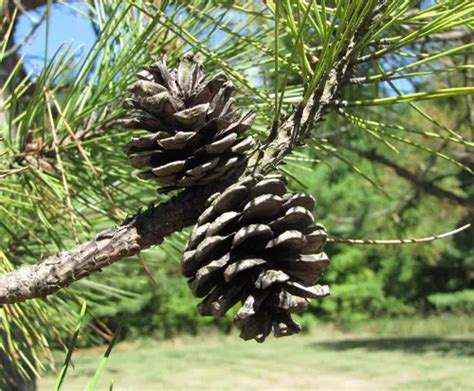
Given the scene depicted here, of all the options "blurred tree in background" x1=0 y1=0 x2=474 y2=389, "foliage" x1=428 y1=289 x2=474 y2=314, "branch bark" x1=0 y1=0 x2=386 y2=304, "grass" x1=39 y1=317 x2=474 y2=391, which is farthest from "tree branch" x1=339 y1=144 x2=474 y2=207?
"foliage" x1=428 y1=289 x2=474 y2=314

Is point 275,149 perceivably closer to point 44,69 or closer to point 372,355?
point 44,69

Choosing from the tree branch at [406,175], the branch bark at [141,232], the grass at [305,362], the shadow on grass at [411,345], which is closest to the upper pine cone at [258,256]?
the branch bark at [141,232]

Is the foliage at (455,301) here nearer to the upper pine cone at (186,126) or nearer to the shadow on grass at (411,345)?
the shadow on grass at (411,345)

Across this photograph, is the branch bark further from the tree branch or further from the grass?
the grass

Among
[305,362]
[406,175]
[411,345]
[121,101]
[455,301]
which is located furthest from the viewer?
[455,301]

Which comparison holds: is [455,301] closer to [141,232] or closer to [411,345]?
[411,345]

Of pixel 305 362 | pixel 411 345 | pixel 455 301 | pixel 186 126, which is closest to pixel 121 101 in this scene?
pixel 186 126
